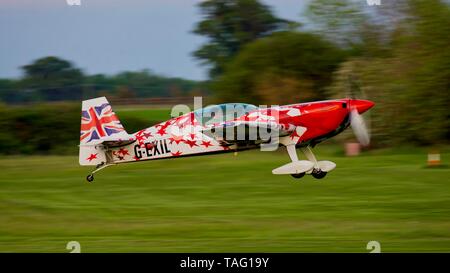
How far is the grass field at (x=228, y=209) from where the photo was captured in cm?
1148

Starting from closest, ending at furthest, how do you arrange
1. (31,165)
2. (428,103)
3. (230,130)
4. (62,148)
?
(230,130), (31,165), (428,103), (62,148)

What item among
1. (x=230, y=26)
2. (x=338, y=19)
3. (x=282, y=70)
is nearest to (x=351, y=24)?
(x=338, y=19)

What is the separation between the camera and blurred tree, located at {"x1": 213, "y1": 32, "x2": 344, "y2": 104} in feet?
98.4

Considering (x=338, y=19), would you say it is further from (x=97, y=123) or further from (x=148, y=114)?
(x=97, y=123)

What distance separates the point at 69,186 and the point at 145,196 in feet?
8.24

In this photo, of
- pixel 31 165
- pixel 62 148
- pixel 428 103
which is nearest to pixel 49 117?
pixel 62 148

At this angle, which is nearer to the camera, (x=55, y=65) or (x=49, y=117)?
(x=49, y=117)

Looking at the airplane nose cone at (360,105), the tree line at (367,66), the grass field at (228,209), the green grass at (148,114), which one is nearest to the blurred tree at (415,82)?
the tree line at (367,66)

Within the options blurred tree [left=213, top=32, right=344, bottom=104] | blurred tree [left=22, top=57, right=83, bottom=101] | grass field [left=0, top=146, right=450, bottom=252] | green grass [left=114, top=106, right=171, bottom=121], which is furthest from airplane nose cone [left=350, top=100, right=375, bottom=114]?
blurred tree [left=22, top=57, right=83, bottom=101]

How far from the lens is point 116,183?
1791 centimetres

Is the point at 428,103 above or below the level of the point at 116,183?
above

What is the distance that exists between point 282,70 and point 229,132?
1632 cm

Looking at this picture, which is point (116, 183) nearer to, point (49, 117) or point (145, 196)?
point (145, 196)

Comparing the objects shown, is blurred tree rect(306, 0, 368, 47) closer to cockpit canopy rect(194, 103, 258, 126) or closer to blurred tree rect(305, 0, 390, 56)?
blurred tree rect(305, 0, 390, 56)
